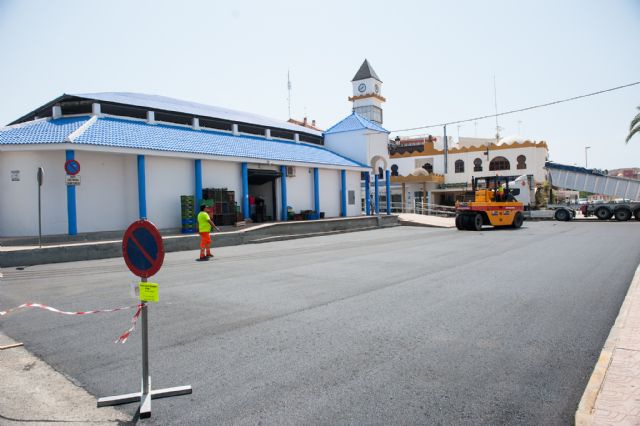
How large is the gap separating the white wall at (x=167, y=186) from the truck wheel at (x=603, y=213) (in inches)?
1117

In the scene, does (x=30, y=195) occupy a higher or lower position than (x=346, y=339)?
higher

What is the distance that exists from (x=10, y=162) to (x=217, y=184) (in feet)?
27.4

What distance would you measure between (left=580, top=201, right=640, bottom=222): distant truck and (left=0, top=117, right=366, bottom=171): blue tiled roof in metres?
19.4

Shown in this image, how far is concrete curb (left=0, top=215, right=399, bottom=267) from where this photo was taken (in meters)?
13.3

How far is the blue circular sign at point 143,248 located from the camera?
164 inches

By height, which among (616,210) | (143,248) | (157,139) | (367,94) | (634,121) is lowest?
(616,210)

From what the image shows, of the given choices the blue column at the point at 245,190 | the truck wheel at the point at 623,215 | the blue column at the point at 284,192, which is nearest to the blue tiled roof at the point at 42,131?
the blue column at the point at 245,190

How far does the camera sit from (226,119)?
86.5ft

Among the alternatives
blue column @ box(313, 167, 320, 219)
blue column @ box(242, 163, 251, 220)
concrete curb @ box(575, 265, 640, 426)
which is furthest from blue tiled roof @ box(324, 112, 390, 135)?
concrete curb @ box(575, 265, 640, 426)

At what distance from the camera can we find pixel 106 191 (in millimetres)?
17812

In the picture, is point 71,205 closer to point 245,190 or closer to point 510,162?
point 245,190

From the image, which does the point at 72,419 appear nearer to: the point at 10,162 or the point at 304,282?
the point at 304,282

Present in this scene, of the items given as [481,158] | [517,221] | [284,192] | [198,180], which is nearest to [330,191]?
[284,192]

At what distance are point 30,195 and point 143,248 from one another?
1524 cm
